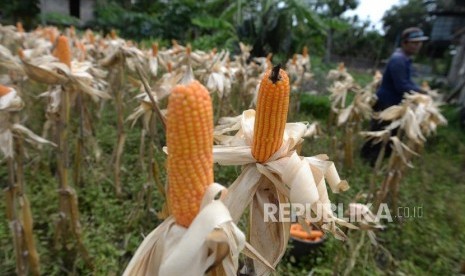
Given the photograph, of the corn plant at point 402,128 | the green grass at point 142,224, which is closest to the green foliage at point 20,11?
the green grass at point 142,224

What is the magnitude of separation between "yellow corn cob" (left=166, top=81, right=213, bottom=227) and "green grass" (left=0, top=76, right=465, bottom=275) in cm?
114

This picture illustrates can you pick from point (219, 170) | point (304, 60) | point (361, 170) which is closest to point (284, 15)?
point (304, 60)

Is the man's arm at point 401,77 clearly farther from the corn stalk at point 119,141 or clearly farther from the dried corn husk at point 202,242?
the dried corn husk at point 202,242

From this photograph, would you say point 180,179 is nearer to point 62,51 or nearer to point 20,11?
point 62,51

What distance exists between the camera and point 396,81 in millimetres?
4113

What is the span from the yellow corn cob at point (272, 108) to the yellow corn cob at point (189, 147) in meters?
0.25

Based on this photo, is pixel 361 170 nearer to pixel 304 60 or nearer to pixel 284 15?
pixel 304 60

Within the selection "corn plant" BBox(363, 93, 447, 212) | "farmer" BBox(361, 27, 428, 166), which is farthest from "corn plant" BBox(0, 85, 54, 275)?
"farmer" BBox(361, 27, 428, 166)

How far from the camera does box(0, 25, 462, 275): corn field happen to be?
0.61m

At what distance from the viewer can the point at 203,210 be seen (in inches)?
23.4

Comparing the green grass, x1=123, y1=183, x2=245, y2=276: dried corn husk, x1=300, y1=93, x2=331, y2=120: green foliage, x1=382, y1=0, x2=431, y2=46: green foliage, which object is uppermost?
x1=382, y1=0, x2=431, y2=46: green foliage

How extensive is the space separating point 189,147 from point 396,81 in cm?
418

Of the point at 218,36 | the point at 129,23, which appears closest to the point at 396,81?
the point at 218,36

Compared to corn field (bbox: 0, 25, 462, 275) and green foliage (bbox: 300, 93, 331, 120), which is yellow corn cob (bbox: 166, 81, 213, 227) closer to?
corn field (bbox: 0, 25, 462, 275)
